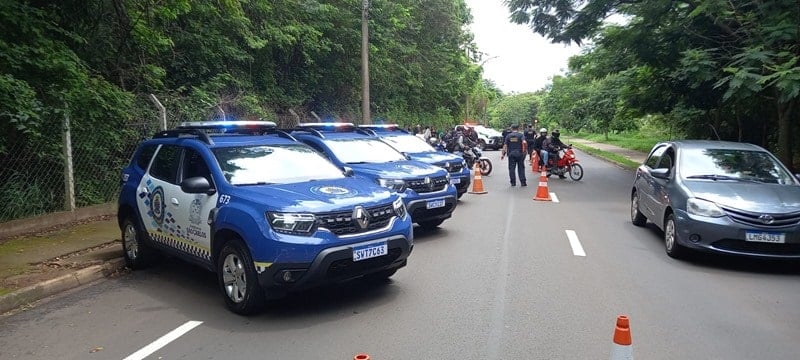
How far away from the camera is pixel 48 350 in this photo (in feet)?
16.1

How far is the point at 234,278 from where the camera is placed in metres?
5.69

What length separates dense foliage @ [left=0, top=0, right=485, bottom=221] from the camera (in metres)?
9.23

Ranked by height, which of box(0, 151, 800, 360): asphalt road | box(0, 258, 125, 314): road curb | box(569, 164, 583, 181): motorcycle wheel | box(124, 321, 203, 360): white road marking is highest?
box(0, 258, 125, 314): road curb

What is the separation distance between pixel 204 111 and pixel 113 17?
2658 millimetres

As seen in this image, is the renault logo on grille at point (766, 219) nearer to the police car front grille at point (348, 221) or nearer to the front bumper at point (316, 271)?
the police car front grille at point (348, 221)

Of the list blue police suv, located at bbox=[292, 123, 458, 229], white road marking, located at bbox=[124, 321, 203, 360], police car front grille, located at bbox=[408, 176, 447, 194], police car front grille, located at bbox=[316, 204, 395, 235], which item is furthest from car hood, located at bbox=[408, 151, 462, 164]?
white road marking, located at bbox=[124, 321, 203, 360]

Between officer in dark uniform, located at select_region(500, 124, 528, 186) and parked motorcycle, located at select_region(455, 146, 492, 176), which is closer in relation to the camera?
officer in dark uniform, located at select_region(500, 124, 528, 186)

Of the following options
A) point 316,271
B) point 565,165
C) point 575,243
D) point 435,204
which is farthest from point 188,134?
point 565,165

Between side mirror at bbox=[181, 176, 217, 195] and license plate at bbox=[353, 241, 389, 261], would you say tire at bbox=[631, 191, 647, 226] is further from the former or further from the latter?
side mirror at bbox=[181, 176, 217, 195]

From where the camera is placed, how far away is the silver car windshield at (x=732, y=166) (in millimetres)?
8328

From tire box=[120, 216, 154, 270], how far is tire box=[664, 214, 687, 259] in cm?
670

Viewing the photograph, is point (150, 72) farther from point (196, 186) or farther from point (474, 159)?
point (474, 159)

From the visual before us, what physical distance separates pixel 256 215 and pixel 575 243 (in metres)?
5.31

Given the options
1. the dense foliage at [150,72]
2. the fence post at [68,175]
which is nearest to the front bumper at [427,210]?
the dense foliage at [150,72]
